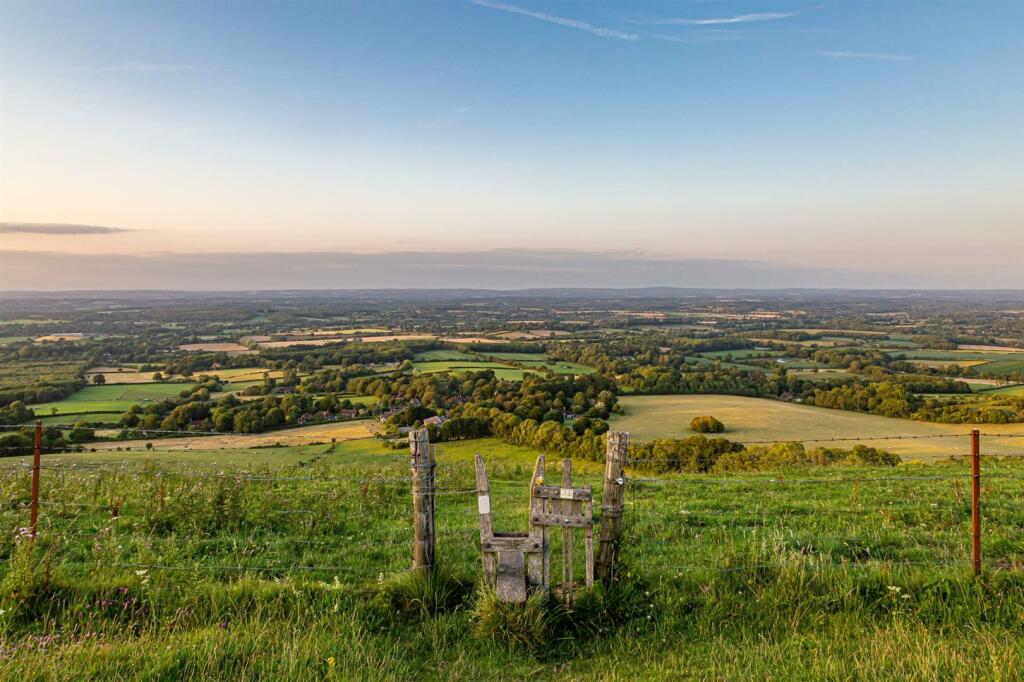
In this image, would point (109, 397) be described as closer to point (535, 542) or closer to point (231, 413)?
point (231, 413)

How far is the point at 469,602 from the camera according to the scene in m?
6.01

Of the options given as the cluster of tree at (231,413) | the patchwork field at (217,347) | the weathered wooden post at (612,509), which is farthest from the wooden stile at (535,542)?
the patchwork field at (217,347)

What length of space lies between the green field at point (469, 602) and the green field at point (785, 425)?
25614mm

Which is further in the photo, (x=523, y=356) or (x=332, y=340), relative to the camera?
(x=332, y=340)

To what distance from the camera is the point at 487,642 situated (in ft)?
17.5

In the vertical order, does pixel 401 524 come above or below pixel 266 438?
above

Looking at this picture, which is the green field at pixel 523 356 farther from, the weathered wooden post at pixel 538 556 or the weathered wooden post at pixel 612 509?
the weathered wooden post at pixel 538 556

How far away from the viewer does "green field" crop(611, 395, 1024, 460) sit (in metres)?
31.1

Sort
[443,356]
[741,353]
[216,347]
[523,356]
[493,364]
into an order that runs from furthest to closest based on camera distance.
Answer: [216,347] < [741,353] < [523,356] < [443,356] < [493,364]

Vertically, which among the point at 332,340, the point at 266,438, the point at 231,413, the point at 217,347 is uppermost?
the point at 332,340

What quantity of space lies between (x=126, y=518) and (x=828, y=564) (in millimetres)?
10849

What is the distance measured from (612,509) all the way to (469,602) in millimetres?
2044

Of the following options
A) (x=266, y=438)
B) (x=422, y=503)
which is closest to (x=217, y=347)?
(x=266, y=438)

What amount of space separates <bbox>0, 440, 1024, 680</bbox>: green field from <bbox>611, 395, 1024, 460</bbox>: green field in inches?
1008
